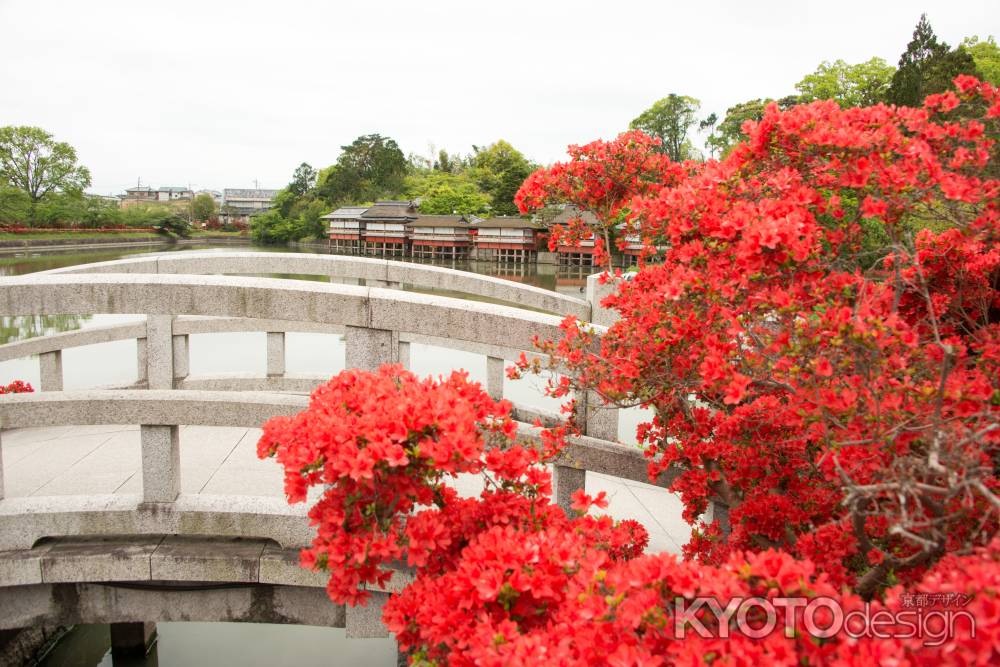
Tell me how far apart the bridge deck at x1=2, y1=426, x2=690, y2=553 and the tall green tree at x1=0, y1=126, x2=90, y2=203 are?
3526cm

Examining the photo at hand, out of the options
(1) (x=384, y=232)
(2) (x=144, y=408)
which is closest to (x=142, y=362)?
(2) (x=144, y=408)

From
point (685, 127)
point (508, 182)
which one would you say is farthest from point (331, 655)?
point (685, 127)

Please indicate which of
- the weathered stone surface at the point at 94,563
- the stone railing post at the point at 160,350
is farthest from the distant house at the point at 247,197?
the weathered stone surface at the point at 94,563

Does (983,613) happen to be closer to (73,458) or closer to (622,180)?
(622,180)

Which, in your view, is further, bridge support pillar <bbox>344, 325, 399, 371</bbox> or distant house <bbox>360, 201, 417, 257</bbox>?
distant house <bbox>360, 201, 417, 257</bbox>

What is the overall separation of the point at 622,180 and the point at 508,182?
99.6ft

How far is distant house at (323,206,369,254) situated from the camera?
111 feet

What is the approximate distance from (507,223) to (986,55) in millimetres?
21471

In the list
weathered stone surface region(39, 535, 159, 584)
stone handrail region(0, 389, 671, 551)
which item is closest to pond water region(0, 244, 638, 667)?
stone handrail region(0, 389, 671, 551)

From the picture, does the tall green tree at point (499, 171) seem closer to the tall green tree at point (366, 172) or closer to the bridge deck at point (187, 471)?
the tall green tree at point (366, 172)

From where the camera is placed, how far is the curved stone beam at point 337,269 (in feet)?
17.5

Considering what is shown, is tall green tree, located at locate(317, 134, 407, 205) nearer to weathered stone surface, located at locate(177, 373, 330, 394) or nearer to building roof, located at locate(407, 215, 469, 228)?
building roof, located at locate(407, 215, 469, 228)

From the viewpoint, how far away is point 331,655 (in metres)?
4.53

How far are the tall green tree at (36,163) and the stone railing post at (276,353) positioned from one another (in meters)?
34.7
